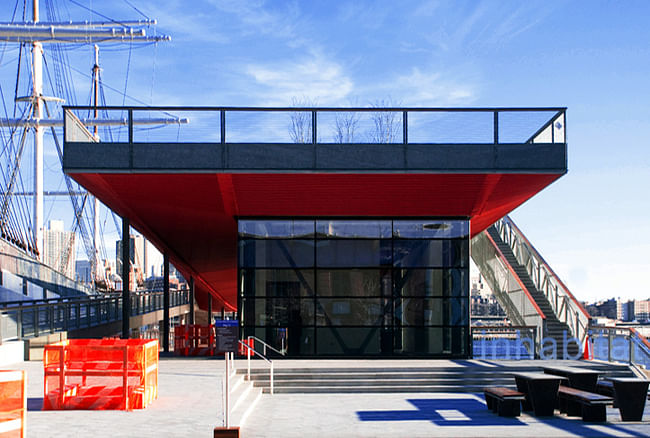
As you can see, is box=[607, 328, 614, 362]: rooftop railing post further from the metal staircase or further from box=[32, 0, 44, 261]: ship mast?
box=[32, 0, 44, 261]: ship mast

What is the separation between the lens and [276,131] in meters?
16.2

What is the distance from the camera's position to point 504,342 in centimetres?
1867

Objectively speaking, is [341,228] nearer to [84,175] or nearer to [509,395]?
[84,175]

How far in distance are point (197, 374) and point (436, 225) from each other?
24.7ft

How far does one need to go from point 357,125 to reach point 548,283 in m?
12.6

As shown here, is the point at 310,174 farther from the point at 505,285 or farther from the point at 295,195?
the point at 505,285

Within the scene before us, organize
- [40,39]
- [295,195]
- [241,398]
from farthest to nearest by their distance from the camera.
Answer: [40,39]
[295,195]
[241,398]

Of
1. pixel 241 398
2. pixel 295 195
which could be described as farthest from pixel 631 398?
pixel 295 195

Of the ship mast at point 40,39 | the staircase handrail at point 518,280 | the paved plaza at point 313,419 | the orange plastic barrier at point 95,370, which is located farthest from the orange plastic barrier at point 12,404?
the ship mast at point 40,39

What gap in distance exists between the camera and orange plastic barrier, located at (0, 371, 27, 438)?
27.1 ft

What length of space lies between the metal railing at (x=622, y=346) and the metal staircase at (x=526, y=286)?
1.38m

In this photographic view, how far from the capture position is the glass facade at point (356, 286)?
1884cm

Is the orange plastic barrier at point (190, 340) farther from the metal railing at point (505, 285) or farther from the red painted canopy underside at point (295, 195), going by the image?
the metal railing at point (505, 285)

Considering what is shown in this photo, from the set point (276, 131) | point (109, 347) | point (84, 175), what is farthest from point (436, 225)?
point (109, 347)
